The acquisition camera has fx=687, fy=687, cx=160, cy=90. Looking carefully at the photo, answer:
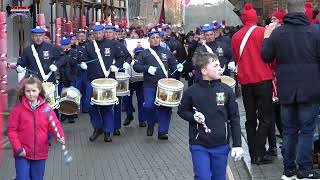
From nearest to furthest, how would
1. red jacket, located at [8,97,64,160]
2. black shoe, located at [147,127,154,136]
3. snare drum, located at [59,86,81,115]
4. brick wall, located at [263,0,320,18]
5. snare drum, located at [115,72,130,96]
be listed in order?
1. red jacket, located at [8,97,64,160]
2. black shoe, located at [147,127,154,136]
3. snare drum, located at [115,72,130,96]
4. snare drum, located at [59,86,81,115]
5. brick wall, located at [263,0,320,18]

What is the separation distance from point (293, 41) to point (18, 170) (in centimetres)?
332

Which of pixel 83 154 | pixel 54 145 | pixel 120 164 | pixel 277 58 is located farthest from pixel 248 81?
pixel 54 145

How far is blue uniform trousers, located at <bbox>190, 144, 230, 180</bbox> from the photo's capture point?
663cm

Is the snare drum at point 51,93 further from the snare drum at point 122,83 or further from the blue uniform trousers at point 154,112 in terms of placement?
the blue uniform trousers at point 154,112

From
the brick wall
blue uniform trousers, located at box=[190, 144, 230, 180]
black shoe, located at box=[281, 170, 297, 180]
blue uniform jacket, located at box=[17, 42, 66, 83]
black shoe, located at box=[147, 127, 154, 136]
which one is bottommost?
black shoe, located at box=[147, 127, 154, 136]

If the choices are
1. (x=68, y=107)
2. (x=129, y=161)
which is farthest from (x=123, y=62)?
(x=129, y=161)

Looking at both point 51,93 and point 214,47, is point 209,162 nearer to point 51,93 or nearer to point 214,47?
point 51,93

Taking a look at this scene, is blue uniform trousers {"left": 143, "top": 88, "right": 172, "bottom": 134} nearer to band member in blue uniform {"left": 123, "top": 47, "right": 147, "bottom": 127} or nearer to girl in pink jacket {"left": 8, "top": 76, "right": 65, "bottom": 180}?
band member in blue uniform {"left": 123, "top": 47, "right": 147, "bottom": 127}

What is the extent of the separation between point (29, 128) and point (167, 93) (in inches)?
206

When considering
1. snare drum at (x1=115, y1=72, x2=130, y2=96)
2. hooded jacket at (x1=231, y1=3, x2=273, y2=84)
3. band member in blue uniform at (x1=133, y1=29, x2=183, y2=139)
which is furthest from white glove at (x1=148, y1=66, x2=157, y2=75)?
hooded jacket at (x1=231, y1=3, x2=273, y2=84)

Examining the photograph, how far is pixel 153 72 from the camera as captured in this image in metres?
12.5

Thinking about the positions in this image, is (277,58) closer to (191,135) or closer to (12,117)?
(191,135)

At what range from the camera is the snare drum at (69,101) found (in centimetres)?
1393

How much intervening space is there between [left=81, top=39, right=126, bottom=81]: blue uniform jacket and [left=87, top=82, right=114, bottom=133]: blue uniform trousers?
24.6 inches
